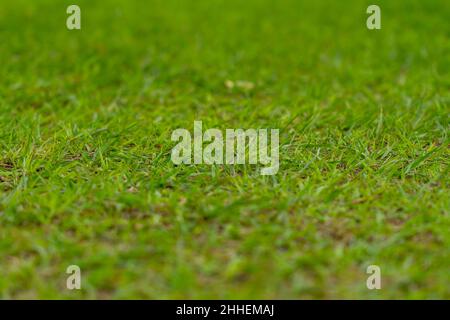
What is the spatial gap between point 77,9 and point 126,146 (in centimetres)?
270

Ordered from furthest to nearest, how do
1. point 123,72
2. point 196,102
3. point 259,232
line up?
point 123,72
point 196,102
point 259,232

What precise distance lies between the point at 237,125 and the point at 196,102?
465 millimetres

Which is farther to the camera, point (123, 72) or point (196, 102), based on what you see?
point (123, 72)

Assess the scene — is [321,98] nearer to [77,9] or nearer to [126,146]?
[126,146]

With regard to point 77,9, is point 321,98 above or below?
below

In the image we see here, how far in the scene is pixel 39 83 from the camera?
3.77m

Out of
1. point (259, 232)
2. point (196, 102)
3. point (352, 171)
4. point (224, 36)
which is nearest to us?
point (259, 232)

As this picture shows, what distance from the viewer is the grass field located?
200cm

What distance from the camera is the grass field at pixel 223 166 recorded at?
200cm

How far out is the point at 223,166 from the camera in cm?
267
